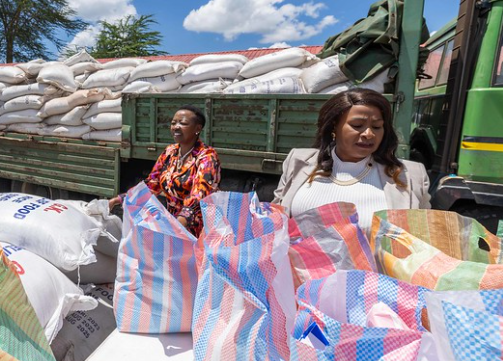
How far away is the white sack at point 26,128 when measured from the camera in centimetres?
460

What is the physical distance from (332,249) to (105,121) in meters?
3.72

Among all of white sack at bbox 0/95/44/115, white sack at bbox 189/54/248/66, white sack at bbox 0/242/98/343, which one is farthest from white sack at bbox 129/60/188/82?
white sack at bbox 0/242/98/343

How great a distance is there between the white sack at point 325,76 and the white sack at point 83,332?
2.30 metres

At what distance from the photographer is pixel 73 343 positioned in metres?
1.40

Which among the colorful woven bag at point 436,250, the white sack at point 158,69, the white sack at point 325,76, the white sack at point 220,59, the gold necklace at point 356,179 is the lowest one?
the colorful woven bag at point 436,250

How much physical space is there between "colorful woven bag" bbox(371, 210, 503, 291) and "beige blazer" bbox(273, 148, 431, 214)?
12.6 inches

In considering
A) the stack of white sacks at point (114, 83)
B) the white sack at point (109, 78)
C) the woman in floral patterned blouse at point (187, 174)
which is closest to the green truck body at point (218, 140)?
the stack of white sacks at point (114, 83)

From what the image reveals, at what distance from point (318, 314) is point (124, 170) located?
375cm

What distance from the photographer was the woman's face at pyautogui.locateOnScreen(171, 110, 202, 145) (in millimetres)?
2092

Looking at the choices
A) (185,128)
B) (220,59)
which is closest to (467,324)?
(185,128)

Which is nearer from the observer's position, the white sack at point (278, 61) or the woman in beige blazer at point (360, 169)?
the woman in beige blazer at point (360, 169)

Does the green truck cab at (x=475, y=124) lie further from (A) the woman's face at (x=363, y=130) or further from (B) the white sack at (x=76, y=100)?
(B) the white sack at (x=76, y=100)

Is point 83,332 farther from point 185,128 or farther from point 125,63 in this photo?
point 125,63

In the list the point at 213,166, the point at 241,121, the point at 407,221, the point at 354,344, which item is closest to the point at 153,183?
the point at 213,166
